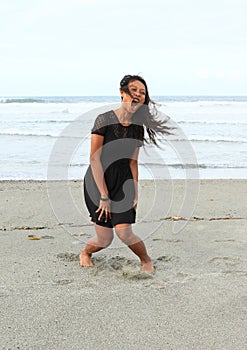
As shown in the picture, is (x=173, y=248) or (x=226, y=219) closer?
(x=173, y=248)

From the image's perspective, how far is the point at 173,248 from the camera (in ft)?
15.1

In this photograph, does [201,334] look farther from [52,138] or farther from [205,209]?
[52,138]

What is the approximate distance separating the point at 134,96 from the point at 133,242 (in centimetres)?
111

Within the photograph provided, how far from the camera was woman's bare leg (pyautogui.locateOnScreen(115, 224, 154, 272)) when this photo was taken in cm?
374

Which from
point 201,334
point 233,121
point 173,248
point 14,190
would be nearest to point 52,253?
point 173,248

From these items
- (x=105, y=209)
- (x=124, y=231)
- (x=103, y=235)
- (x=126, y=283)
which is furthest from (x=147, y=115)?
(x=126, y=283)

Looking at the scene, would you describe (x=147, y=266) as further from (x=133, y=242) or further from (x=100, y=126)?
(x=100, y=126)

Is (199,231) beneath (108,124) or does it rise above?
beneath

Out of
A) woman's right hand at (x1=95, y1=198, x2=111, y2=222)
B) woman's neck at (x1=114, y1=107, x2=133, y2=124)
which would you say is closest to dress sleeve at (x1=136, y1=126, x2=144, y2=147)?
woman's neck at (x1=114, y1=107, x2=133, y2=124)

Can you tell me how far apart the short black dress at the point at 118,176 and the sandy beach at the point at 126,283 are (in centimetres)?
47

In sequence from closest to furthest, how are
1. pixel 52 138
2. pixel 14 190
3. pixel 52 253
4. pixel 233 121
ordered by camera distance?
pixel 52 253 → pixel 14 190 → pixel 52 138 → pixel 233 121

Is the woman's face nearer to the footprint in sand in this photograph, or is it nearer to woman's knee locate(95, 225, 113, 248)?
woman's knee locate(95, 225, 113, 248)

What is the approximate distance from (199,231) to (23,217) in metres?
2.06

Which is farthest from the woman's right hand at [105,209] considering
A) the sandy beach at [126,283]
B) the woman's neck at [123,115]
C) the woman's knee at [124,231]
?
the woman's neck at [123,115]
